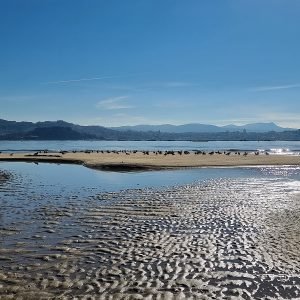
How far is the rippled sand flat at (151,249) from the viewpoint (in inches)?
440

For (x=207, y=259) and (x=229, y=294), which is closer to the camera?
(x=229, y=294)

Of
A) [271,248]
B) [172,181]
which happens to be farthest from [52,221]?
[172,181]

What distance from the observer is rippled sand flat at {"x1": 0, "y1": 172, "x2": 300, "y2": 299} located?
36.6ft

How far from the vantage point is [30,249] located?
48.8 feet

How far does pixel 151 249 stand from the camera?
15078 millimetres

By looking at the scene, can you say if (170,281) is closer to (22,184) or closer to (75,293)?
(75,293)

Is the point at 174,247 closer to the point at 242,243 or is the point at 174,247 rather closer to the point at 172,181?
the point at 242,243

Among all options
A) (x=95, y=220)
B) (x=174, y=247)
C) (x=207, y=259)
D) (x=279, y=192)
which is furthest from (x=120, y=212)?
(x=279, y=192)

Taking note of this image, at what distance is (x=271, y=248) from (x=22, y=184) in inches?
1042

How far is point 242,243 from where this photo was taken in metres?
16.1

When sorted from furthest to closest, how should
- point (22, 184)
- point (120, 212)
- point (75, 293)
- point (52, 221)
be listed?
point (22, 184), point (120, 212), point (52, 221), point (75, 293)

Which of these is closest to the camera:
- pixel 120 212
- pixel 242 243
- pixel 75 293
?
pixel 75 293

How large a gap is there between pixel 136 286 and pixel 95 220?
950 centimetres

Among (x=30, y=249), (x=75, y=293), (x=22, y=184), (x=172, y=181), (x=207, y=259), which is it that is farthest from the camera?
(x=172, y=181)
